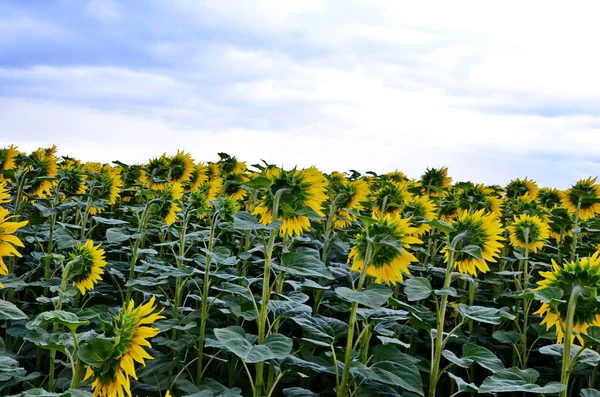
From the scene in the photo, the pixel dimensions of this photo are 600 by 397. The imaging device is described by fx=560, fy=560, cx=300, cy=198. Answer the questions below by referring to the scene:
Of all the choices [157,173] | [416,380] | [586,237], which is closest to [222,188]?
[157,173]

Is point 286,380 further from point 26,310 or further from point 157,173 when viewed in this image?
point 157,173

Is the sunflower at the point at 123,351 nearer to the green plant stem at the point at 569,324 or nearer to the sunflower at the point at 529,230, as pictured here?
the green plant stem at the point at 569,324

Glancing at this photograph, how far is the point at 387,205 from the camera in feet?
15.7

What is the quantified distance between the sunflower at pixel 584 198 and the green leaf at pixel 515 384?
378cm

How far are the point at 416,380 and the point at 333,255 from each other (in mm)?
2495

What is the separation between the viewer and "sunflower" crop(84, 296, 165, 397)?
1.73 meters

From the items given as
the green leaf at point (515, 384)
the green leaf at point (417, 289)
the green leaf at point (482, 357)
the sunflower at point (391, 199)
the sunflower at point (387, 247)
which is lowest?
the green leaf at point (482, 357)

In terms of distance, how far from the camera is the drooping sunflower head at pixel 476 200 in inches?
219

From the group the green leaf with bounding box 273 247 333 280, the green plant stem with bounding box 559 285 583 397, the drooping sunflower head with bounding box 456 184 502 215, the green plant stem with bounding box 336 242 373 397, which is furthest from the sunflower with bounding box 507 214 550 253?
the green leaf with bounding box 273 247 333 280

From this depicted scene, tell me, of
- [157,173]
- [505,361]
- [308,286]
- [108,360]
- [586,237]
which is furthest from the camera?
[586,237]

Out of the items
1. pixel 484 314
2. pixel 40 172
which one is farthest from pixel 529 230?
pixel 40 172

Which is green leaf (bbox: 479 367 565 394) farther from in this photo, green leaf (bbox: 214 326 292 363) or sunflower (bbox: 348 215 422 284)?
green leaf (bbox: 214 326 292 363)

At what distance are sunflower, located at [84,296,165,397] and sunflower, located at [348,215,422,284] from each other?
1063 mm

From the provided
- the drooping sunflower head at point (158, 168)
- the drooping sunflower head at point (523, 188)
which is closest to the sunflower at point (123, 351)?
the drooping sunflower head at point (158, 168)
